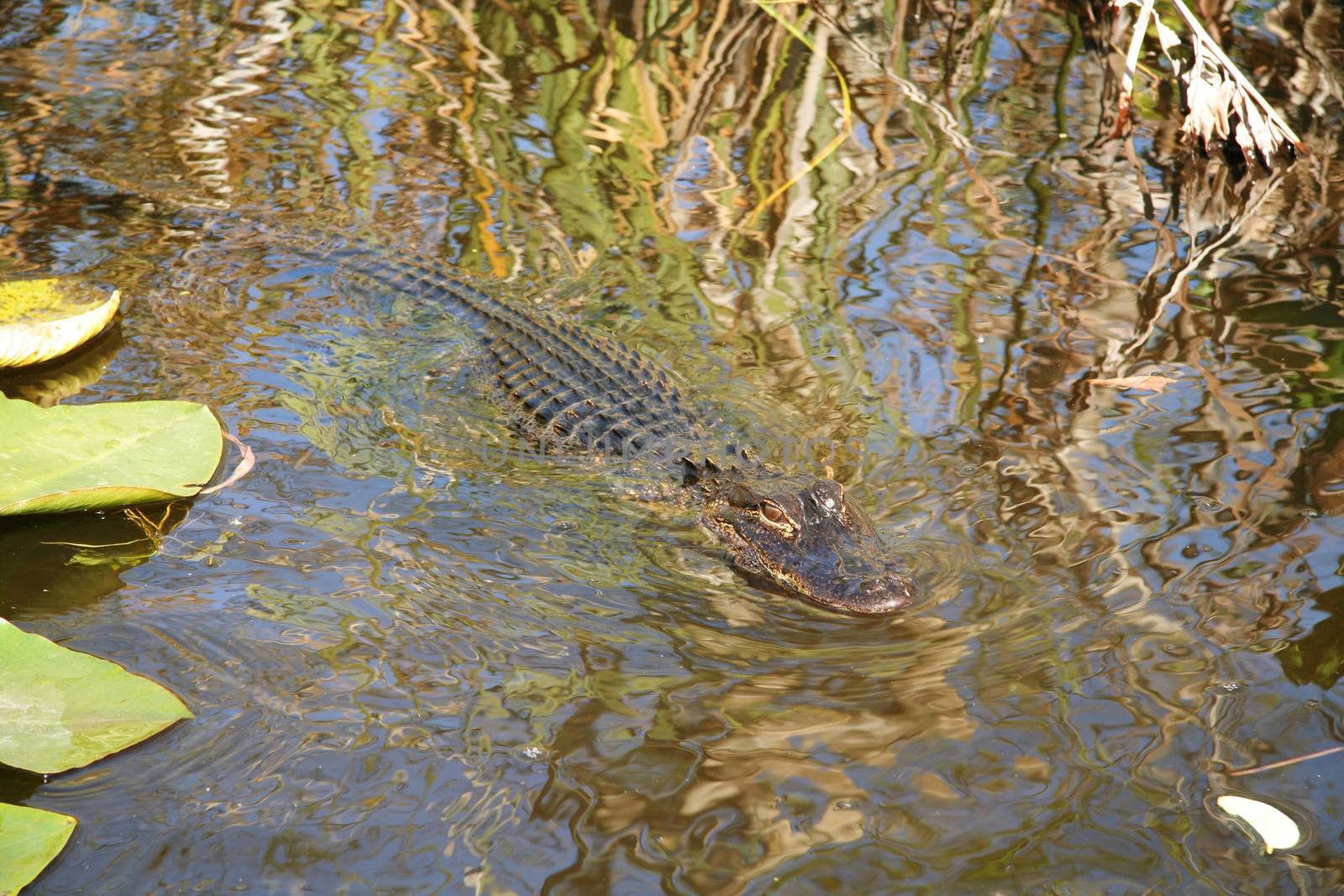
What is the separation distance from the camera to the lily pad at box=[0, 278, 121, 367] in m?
3.71

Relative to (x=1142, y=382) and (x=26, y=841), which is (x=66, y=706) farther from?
(x=1142, y=382)

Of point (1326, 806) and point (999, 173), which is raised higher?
point (999, 173)

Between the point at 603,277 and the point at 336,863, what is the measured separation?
10.3 ft

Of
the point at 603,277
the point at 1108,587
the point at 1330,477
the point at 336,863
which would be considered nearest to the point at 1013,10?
the point at 603,277

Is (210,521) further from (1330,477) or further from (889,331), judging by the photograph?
(1330,477)

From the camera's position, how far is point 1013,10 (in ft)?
24.4

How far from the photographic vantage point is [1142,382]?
3.92 m

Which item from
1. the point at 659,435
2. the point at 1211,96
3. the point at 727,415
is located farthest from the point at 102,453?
the point at 1211,96

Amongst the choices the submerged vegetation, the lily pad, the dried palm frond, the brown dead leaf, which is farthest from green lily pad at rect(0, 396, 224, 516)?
the dried palm frond

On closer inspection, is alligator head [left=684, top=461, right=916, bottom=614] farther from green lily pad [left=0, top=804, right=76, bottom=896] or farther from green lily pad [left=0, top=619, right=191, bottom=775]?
green lily pad [left=0, top=804, right=76, bottom=896]

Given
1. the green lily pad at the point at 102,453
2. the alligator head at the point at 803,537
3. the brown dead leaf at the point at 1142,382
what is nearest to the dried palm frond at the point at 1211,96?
the brown dead leaf at the point at 1142,382

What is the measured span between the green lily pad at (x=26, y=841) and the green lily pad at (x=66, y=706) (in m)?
0.19

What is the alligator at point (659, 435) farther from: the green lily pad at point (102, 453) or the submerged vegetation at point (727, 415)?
the green lily pad at point (102, 453)

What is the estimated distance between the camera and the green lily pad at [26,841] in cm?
195
